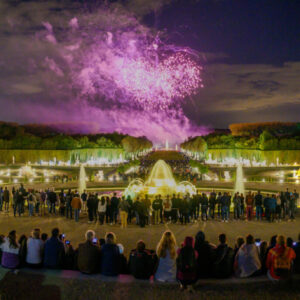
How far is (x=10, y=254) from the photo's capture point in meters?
8.51

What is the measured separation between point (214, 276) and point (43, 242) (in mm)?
4074

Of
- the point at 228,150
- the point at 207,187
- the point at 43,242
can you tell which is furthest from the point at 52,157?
the point at 43,242

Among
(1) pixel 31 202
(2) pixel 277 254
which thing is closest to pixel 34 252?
(2) pixel 277 254

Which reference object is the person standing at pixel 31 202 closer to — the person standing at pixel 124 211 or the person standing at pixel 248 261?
the person standing at pixel 124 211

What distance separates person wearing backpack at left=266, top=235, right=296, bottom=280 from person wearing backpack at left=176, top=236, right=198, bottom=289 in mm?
1720

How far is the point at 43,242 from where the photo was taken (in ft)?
28.6

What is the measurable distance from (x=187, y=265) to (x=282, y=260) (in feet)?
6.67

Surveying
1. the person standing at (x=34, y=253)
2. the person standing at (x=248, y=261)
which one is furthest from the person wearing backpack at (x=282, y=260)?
the person standing at (x=34, y=253)

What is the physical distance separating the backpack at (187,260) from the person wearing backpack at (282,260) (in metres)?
1.75

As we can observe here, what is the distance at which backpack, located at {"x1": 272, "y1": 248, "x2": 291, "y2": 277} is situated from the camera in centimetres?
766

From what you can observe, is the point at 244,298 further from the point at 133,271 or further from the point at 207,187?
the point at 207,187

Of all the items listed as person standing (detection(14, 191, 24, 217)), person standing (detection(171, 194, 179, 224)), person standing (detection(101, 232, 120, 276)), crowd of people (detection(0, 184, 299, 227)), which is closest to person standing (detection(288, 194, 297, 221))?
crowd of people (detection(0, 184, 299, 227))

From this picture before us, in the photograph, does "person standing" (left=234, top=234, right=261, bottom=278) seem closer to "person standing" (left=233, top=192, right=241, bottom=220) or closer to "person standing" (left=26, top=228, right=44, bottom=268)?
"person standing" (left=26, top=228, right=44, bottom=268)

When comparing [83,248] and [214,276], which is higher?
[83,248]
